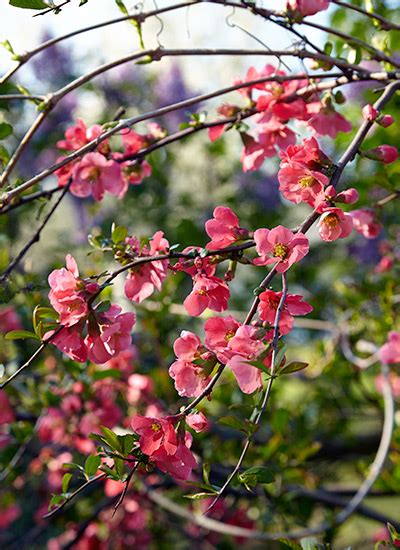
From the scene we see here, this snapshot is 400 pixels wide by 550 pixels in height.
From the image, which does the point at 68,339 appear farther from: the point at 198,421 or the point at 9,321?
the point at 9,321

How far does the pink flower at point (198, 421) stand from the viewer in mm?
446

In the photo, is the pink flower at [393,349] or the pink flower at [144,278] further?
the pink flower at [393,349]

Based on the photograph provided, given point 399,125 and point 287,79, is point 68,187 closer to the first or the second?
point 287,79

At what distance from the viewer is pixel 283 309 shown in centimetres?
47

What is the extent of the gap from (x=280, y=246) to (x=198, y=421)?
12 centimetres

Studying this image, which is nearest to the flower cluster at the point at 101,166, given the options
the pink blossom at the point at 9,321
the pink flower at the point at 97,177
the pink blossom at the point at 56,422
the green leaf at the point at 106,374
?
the pink flower at the point at 97,177

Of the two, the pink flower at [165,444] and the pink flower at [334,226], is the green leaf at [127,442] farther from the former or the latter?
the pink flower at [334,226]

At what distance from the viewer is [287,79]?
63cm

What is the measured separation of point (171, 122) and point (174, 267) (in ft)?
6.90

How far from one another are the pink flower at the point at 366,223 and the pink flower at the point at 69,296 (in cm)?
29

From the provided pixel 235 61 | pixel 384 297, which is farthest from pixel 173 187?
pixel 384 297

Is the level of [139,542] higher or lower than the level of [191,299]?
lower

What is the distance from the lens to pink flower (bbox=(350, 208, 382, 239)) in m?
0.67

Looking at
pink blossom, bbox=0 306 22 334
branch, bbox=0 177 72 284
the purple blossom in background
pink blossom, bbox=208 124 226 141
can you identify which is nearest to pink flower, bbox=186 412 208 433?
branch, bbox=0 177 72 284
